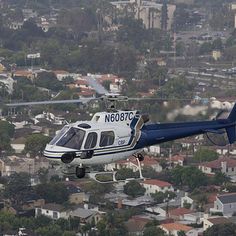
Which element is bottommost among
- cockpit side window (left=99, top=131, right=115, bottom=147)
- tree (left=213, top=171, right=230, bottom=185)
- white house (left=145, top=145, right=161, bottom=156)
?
white house (left=145, top=145, right=161, bottom=156)

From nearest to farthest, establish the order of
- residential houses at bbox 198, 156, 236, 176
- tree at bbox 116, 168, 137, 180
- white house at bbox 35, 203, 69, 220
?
white house at bbox 35, 203, 69, 220 < tree at bbox 116, 168, 137, 180 < residential houses at bbox 198, 156, 236, 176

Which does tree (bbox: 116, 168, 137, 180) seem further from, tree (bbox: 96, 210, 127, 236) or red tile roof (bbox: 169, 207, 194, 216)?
tree (bbox: 96, 210, 127, 236)

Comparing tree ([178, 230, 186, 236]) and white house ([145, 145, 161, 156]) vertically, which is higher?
tree ([178, 230, 186, 236])

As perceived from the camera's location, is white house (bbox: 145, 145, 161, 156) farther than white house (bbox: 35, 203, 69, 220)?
Yes

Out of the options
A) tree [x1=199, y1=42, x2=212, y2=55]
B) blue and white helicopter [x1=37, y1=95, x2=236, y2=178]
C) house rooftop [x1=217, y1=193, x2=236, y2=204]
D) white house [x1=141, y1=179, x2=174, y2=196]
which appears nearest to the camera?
blue and white helicopter [x1=37, y1=95, x2=236, y2=178]

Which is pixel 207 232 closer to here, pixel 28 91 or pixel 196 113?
pixel 196 113

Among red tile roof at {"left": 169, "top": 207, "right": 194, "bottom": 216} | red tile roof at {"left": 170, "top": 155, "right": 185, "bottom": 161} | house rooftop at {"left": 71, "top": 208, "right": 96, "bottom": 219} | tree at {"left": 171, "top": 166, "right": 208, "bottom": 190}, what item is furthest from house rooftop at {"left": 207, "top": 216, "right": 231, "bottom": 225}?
red tile roof at {"left": 170, "top": 155, "right": 185, "bottom": 161}
